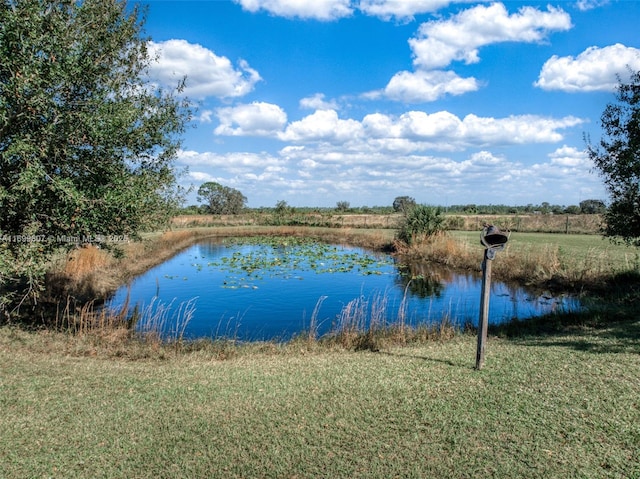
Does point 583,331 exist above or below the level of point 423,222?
below

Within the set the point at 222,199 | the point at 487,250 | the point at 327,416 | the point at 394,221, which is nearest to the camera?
the point at 327,416

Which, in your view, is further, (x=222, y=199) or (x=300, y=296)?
(x=222, y=199)

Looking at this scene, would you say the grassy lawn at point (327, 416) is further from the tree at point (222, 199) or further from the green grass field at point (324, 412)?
the tree at point (222, 199)

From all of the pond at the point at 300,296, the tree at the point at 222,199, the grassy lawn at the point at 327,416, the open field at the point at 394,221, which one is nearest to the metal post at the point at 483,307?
the grassy lawn at the point at 327,416

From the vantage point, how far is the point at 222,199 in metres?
71.1

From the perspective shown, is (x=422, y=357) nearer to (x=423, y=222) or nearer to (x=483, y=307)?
(x=483, y=307)

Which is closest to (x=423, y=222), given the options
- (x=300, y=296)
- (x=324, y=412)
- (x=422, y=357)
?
(x=300, y=296)

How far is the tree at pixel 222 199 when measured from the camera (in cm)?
7075

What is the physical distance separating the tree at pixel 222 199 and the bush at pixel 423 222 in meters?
45.5

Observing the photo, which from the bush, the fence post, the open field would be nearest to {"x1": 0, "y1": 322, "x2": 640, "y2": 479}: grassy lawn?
the fence post

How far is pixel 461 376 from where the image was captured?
6461 millimetres

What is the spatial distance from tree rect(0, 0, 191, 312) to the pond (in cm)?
257

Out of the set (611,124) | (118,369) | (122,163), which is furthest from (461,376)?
(611,124)

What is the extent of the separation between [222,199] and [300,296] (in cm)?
5686
